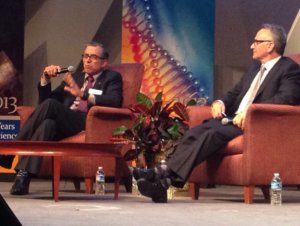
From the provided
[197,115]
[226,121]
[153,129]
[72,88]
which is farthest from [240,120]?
[72,88]

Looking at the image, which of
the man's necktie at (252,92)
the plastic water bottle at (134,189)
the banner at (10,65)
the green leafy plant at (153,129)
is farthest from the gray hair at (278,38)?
the banner at (10,65)

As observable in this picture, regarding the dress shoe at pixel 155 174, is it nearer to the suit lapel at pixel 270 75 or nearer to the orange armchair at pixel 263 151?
the orange armchair at pixel 263 151

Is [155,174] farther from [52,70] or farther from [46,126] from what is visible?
[52,70]

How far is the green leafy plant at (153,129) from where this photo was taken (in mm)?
5656

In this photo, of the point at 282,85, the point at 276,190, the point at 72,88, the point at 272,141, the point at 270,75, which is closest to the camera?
the point at 276,190

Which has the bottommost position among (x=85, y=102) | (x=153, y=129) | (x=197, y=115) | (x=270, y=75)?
(x=153, y=129)

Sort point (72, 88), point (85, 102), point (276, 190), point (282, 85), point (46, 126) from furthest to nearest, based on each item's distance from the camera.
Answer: point (85, 102) → point (72, 88) → point (46, 126) → point (282, 85) → point (276, 190)

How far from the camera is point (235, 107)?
18.7 ft

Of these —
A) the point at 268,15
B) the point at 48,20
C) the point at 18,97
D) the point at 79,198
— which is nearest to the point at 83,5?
the point at 48,20

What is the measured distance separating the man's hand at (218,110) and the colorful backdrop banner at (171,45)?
1707mm

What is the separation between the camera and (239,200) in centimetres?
548

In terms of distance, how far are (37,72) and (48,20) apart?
499 mm

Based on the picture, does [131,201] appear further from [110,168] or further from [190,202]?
[110,168]

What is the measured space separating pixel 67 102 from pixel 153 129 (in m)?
1.02
